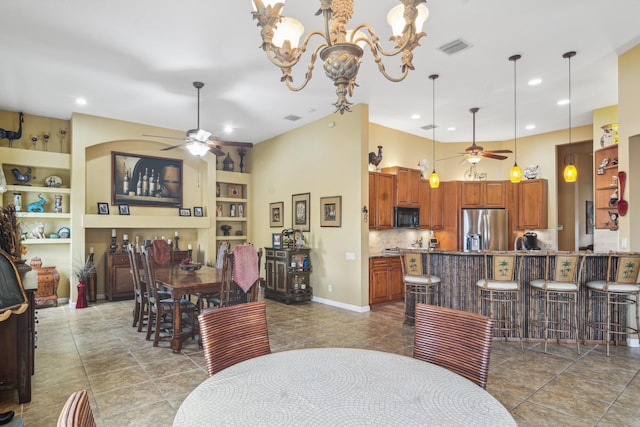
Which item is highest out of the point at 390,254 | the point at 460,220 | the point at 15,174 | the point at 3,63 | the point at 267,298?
the point at 3,63

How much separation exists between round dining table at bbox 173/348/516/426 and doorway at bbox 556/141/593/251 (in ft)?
25.9

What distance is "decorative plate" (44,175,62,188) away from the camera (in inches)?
257

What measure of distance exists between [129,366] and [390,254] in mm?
4524

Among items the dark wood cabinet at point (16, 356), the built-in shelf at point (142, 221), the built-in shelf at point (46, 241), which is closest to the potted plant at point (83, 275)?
the built-in shelf at point (46, 241)

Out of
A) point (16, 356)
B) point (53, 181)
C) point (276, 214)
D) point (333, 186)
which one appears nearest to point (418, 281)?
point (333, 186)

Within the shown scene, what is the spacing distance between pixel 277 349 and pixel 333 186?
10.6 ft

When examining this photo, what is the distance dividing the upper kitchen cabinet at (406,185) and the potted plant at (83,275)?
5843 mm

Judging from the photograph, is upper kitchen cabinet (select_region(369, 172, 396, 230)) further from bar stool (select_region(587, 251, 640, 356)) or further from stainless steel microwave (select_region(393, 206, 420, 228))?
bar stool (select_region(587, 251, 640, 356))

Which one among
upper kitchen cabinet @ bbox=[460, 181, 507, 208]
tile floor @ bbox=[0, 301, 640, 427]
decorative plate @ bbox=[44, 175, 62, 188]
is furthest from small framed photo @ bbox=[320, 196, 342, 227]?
decorative plate @ bbox=[44, 175, 62, 188]

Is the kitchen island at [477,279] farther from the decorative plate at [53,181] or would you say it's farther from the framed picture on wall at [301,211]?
the decorative plate at [53,181]

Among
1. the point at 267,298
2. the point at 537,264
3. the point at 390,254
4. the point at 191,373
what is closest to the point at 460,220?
the point at 390,254

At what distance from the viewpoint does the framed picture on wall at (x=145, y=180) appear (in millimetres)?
7121

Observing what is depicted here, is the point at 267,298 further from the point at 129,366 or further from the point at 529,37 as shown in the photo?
the point at 529,37

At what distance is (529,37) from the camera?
3.90m
